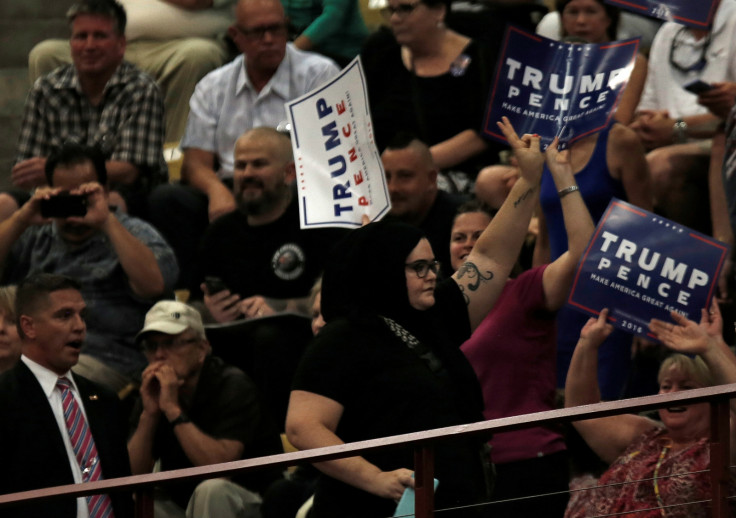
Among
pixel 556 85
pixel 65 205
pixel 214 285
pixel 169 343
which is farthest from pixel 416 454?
pixel 65 205

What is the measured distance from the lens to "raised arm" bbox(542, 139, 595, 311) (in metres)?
5.64

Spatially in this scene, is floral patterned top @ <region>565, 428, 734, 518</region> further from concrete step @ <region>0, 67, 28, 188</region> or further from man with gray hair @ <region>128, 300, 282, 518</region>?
concrete step @ <region>0, 67, 28, 188</region>

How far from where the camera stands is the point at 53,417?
544 centimetres

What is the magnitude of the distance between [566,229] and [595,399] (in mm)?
700

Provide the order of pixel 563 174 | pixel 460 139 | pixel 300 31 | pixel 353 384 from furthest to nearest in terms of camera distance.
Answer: pixel 300 31 → pixel 460 139 → pixel 563 174 → pixel 353 384

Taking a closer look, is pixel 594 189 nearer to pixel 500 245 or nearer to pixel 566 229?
pixel 566 229

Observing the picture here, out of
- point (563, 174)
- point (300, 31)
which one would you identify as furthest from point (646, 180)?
point (300, 31)

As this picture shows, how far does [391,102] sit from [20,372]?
8.46 ft

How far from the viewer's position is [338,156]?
611cm

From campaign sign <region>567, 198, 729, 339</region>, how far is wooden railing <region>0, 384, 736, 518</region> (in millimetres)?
960

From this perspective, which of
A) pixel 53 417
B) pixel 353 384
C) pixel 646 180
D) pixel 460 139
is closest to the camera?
pixel 353 384

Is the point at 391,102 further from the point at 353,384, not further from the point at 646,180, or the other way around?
the point at 353,384

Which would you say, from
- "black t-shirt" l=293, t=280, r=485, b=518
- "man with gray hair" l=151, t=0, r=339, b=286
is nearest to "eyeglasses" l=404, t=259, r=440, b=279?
"black t-shirt" l=293, t=280, r=485, b=518

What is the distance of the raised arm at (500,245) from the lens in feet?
18.0
